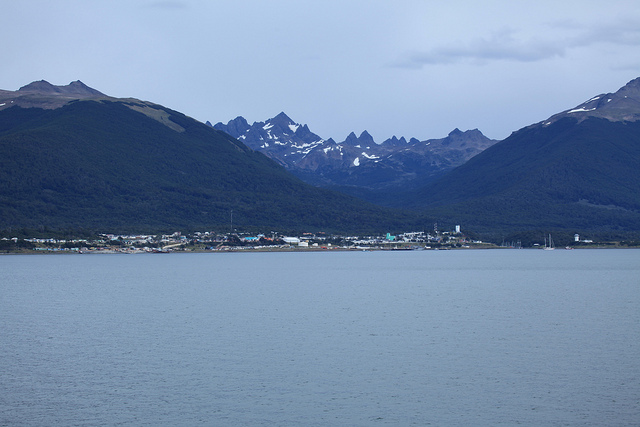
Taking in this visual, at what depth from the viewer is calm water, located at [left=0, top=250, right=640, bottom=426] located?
26.4 meters

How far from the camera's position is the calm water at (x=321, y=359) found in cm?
2639

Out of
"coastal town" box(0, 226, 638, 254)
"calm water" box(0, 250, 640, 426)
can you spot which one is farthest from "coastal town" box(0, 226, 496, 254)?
"calm water" box(0, 250, 640, 426)

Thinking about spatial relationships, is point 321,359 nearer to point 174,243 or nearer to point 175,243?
point 174,243

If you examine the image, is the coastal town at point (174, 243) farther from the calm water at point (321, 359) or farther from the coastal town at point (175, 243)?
the calm water at point (321, 359)

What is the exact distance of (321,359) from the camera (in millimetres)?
35438

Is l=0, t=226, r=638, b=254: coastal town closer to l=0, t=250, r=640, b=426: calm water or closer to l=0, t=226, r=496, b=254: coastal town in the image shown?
l=0, t=226, r=496, b=254: coastal town

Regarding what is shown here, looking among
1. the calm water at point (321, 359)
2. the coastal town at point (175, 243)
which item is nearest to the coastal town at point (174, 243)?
the coastal town at point (175, 243)

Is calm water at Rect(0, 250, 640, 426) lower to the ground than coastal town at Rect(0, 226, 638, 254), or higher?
lower

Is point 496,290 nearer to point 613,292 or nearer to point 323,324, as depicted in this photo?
point 613,292

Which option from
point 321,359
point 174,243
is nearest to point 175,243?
point 174,243

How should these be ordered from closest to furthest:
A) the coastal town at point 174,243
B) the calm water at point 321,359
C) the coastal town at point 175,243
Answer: the calm water at point 321,359 < the coastal town at point 175,243 < the coastal town at point 174,243

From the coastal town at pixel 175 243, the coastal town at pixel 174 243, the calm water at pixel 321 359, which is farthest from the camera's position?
the coastal town at pixel 174 243

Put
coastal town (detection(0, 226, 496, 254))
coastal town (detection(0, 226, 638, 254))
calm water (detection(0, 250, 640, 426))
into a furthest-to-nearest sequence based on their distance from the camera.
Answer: coastal town (detection(0, 226, 496, 254)) → coastal town (detection(0, 226, 638, 254)) → calm water (detection(0, 250, 640, 426))

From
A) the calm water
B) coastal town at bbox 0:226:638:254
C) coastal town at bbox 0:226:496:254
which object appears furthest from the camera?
coastal town at bbox 0:226:496:254
